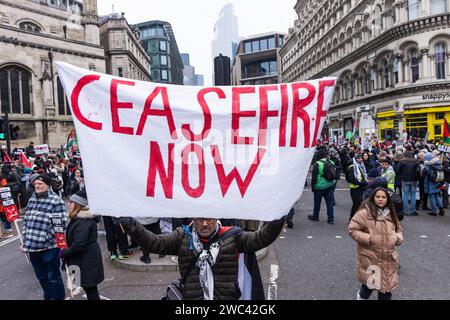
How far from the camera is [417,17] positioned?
84.0ft

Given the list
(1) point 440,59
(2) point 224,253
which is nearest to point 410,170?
(2) point 224,253

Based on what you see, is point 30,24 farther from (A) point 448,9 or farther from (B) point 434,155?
(B) point 434,155

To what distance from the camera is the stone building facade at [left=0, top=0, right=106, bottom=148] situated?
32875 mm

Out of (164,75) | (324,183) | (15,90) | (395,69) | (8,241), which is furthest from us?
(164,75)

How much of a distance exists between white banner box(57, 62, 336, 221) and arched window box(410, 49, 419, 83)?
92.0 feet

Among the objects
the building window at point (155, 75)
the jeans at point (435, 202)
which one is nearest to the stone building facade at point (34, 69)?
the jeans at point (435, 202)

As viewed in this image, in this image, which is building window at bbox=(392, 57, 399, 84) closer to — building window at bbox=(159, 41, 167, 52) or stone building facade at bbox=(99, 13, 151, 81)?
stone building facade at bbox=(99, 13, 151, 81)

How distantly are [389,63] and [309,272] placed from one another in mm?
27882

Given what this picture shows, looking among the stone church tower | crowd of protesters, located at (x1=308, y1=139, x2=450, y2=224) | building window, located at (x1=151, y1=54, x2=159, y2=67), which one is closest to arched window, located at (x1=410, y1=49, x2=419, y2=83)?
crowd of protesters, located at (x1=308, y1=139, x2=450, y2=224)

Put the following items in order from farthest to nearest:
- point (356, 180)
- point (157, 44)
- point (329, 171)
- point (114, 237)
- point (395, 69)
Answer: point (157, 44) < point (395, 69) < point (329, 171) < point (356, 180) < point (114, 237)

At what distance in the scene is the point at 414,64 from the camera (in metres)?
26.3

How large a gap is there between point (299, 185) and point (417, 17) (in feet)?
95.1

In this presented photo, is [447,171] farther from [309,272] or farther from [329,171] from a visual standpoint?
[309,272]
